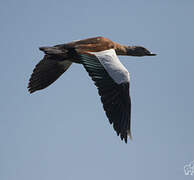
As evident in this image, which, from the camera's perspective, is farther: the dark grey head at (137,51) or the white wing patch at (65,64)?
the white wing patch at (65,64)

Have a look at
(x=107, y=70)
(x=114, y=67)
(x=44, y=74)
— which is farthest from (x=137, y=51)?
(x=107, y=70)

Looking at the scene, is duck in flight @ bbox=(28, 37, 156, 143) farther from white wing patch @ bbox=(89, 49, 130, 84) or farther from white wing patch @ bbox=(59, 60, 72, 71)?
white wing patch @ bbox=(59, 60, 72, 71)

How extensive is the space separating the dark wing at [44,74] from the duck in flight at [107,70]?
1.23 metres

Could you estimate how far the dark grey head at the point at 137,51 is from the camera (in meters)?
11.9

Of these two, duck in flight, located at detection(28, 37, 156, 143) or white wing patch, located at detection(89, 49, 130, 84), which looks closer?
duck in flight, located at detection(28, 37, 156, 143)

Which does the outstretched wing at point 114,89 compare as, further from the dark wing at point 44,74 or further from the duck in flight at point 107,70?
the dark wing at point 44,74

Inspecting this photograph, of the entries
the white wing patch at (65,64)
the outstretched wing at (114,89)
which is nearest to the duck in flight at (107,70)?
the outstretched wing at (114,89)

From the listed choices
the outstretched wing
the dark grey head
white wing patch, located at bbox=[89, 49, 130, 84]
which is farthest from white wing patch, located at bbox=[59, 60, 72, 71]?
the outstretched wing

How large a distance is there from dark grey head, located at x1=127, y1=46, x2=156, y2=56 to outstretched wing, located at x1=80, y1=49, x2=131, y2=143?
6.50 ft

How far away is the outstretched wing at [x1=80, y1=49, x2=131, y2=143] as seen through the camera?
364 inches

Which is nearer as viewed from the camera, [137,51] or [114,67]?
[114,67]

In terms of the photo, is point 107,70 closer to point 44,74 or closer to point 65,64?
point 65,64

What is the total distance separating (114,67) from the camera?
9742 millimetres

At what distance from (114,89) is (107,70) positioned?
0.42 meters
